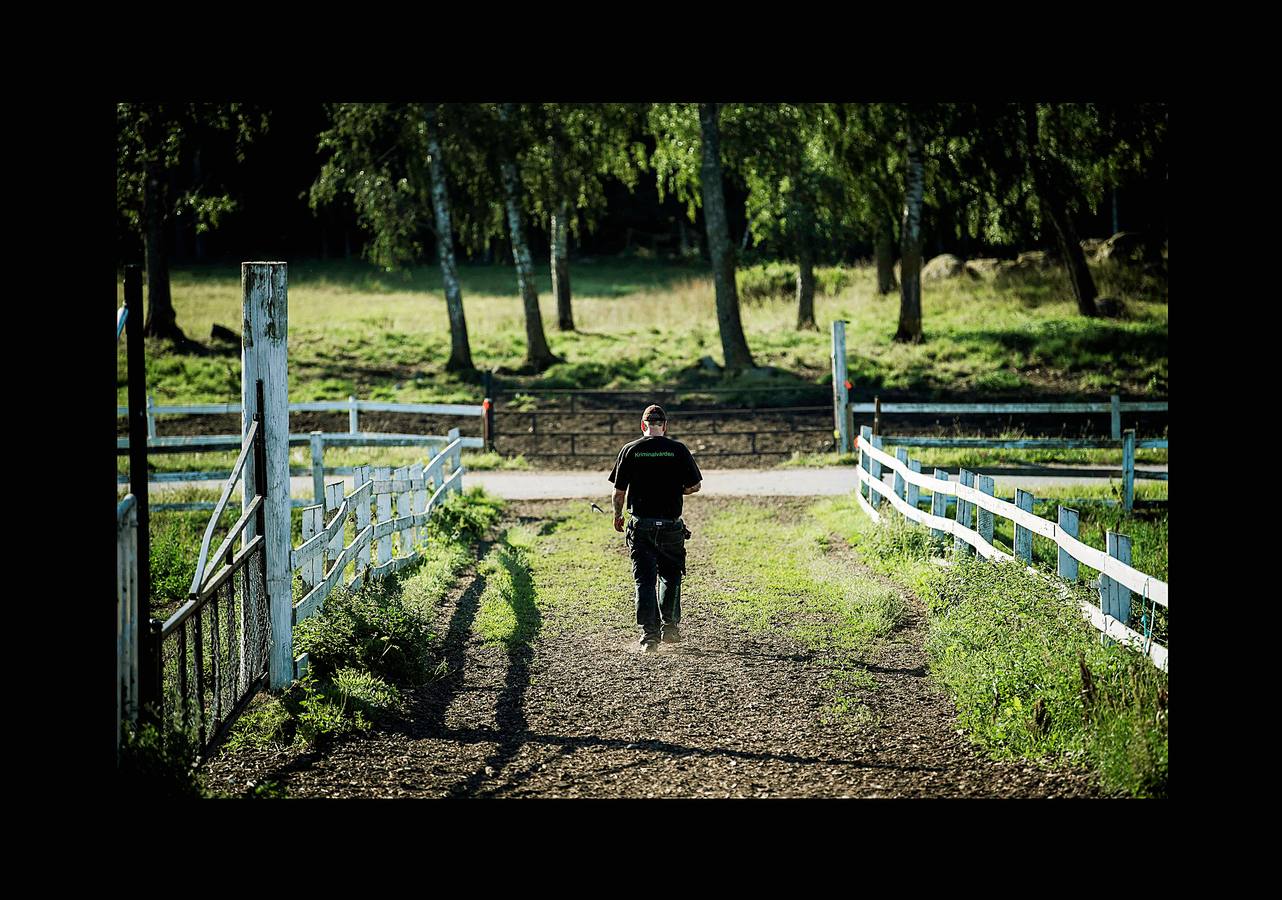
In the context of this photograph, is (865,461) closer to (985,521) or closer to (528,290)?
(985,521)

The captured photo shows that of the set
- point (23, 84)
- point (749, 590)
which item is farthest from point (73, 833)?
point (749, 590)

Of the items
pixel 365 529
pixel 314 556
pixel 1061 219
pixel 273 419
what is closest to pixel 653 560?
pixel 314 556

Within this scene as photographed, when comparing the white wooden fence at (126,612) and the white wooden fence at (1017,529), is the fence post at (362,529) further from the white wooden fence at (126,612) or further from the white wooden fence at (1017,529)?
the white wooden fence at (1017,529)

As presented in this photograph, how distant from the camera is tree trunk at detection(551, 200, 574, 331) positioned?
3400 centimetres

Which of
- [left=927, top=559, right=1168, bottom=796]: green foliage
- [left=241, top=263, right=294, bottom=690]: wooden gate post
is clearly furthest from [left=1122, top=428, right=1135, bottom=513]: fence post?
[left=241, top=263, right=294, bottom=690]: wooden gate post

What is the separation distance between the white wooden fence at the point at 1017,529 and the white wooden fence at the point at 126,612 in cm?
535

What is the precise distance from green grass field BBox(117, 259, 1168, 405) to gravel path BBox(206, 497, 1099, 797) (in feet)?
59.6

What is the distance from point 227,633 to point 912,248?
25.2 metres

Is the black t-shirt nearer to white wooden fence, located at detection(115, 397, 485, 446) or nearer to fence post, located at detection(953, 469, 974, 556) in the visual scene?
fence post, located at detection(953, 469, 974, 556)

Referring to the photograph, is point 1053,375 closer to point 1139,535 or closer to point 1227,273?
point 1139,535

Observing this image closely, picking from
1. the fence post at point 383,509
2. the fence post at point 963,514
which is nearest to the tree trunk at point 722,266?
the fence post at point 963,514

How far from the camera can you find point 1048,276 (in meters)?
38.8

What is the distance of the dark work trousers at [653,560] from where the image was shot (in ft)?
32.9

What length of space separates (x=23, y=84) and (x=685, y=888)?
13.4 ft
